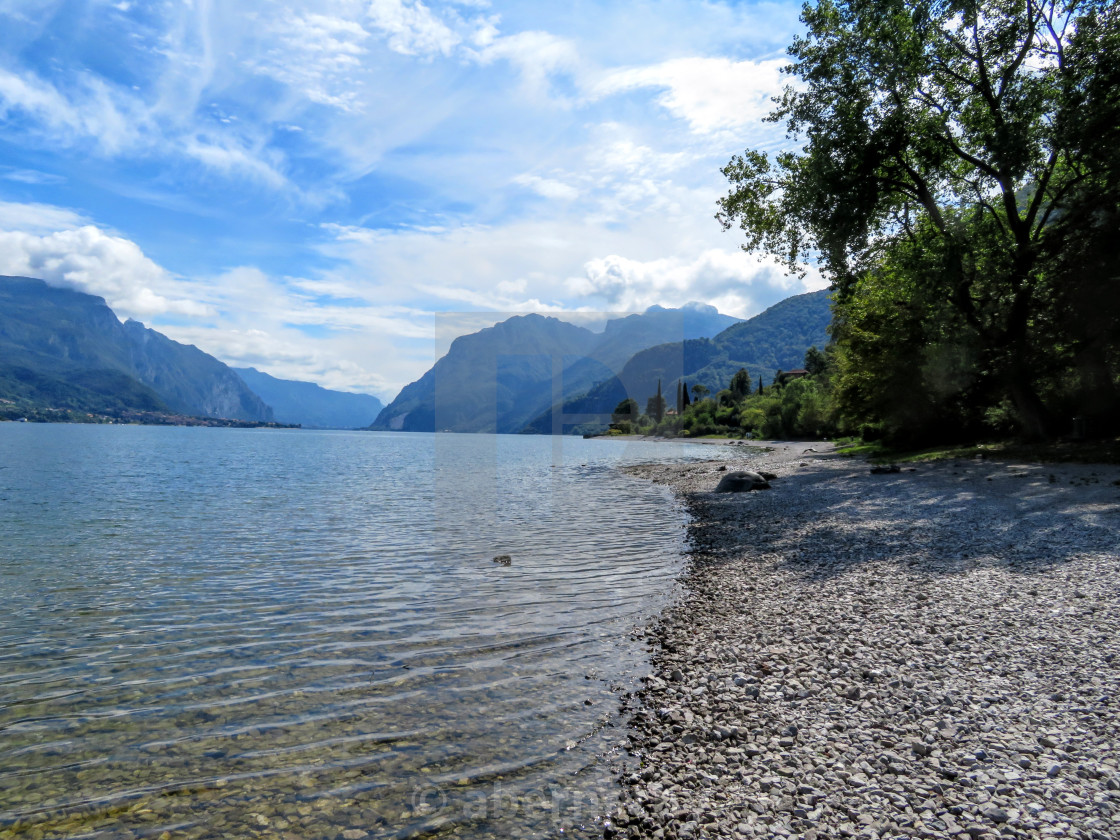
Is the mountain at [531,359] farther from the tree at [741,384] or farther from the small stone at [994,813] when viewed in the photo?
the small stone at [994,813]

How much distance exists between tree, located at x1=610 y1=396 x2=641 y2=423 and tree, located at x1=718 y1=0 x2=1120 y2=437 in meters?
156

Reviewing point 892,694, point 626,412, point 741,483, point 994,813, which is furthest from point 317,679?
point 626,412

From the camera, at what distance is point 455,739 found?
7.24 meters

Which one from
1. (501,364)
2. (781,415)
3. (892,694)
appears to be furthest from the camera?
(501,364)

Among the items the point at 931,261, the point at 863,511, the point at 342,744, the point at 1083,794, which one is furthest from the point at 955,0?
the point at 342,744

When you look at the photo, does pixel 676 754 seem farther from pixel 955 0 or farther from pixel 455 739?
pixel 955 0

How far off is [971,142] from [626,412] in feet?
540

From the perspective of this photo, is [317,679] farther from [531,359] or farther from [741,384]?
[741,384]

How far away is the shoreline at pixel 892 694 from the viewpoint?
5027 mm

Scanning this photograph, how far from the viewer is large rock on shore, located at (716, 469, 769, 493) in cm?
3070

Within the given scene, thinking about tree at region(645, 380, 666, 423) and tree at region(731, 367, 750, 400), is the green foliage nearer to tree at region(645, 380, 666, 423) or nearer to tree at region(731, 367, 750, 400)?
tree at region(645, 380, 666, 423)

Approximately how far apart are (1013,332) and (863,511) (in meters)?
17.6

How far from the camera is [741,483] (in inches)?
1222

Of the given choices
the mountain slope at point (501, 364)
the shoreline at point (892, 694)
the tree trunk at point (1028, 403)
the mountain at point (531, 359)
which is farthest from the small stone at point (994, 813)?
the mountain slope at point (501, 364)
